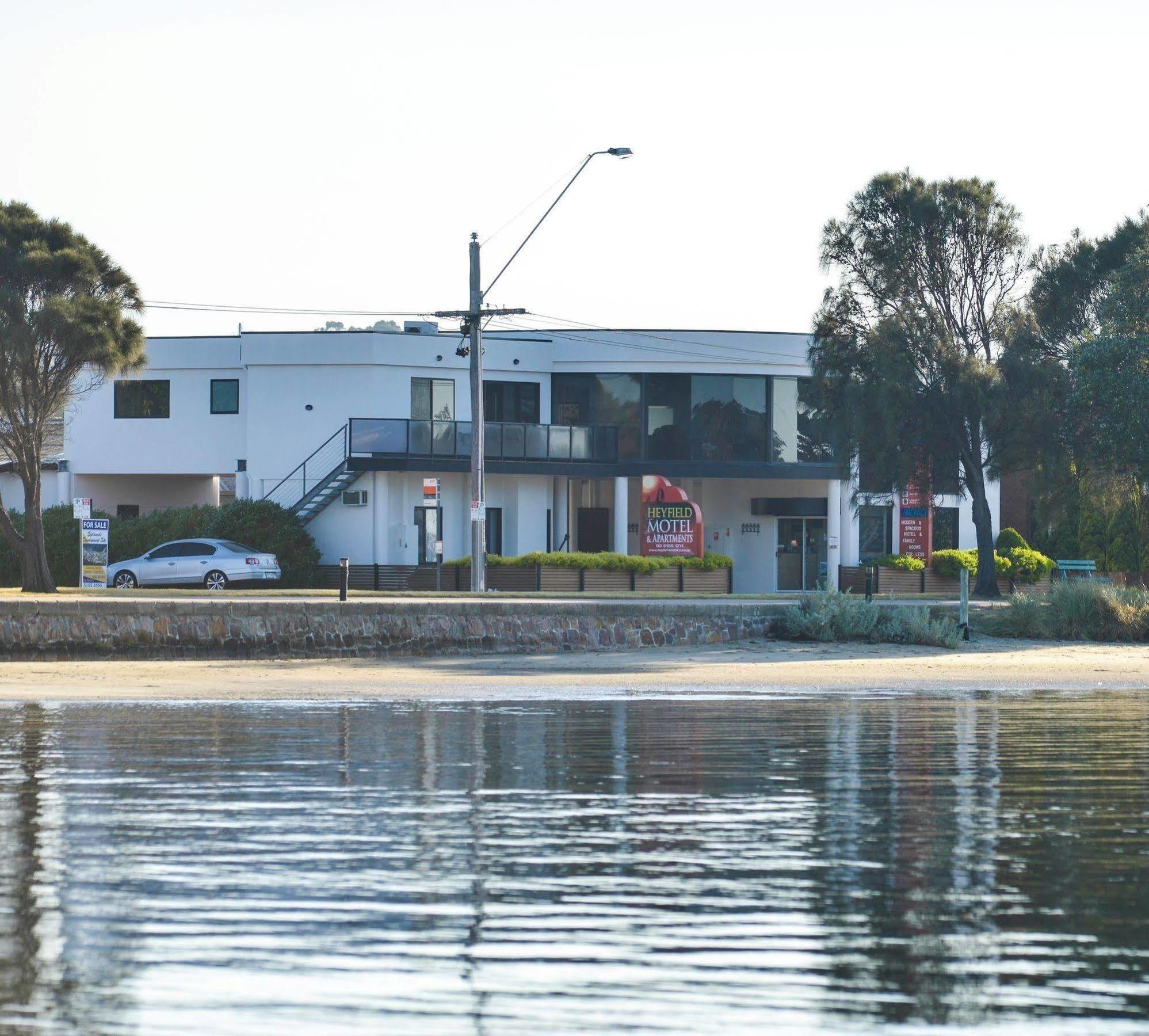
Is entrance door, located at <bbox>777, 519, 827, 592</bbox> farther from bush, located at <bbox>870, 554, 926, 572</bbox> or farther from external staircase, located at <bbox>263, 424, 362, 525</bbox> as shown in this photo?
external staircase, located at <bbox>263, 424, 362, 525</bbox>

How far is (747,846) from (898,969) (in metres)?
2.97

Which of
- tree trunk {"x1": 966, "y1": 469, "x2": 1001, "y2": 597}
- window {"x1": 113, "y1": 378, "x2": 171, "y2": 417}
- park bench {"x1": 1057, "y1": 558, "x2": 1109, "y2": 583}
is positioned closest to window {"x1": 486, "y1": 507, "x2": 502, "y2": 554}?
window {"x1": 113, "y1": 378, "x2": 171, "y2": 417}

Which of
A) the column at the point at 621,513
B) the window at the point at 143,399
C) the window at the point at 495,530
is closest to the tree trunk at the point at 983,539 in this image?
the column at the point at 621,513

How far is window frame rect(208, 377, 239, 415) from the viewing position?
48.8 metres

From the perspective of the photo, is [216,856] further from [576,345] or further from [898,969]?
[576,345]

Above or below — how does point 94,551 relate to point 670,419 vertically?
below

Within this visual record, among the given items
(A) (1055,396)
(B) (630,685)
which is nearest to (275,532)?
(A) (1055,396)

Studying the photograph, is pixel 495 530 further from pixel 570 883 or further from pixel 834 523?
pixel 570 883

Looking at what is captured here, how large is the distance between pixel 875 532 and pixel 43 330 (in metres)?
26.5

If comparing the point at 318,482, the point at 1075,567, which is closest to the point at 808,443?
the point at 1075,567

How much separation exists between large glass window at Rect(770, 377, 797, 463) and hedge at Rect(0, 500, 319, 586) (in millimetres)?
13775

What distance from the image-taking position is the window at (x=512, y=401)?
48.4 metres

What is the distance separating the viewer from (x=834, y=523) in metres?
49.6

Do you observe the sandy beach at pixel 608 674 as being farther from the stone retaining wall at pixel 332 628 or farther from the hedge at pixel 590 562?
the hedge at pixel 590 562
